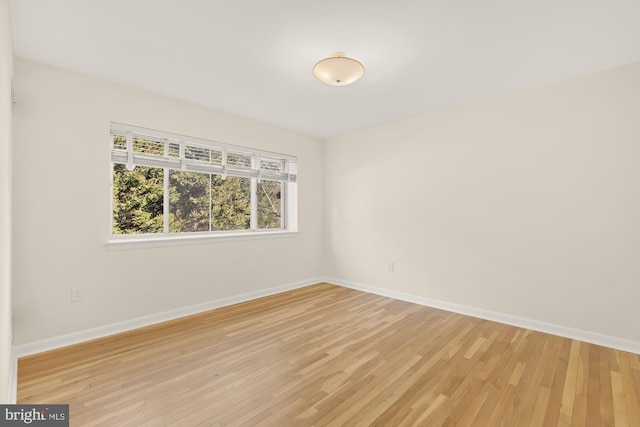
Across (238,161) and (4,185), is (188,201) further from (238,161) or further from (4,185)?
(4,185)

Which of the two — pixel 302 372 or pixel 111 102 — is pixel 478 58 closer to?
pixel 302 372

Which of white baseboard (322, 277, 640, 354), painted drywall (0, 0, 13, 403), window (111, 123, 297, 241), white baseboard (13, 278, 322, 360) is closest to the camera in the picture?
painted drywall (0, 0, 13, 403)

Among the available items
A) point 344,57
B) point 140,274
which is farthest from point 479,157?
point 140,274

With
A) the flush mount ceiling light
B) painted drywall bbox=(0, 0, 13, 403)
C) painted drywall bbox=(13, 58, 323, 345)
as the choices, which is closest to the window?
painted drywall bbox=(13, 58, 323, 345)

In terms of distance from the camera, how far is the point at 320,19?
201cm

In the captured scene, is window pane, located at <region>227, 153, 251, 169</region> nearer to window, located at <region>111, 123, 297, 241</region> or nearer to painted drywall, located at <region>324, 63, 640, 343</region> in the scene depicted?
window, located at <region>111, 123, 297, 241</region>

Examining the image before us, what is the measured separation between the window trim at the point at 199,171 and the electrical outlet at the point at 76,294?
44 cm

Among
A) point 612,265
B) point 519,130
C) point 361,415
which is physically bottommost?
point 361,415

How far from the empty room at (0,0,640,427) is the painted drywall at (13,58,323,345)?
0.02m

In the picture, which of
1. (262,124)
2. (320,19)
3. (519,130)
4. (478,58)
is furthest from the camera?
(262,124)

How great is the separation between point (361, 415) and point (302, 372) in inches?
23.9

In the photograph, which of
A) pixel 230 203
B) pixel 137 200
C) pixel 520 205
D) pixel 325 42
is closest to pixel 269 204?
pixel 230 203

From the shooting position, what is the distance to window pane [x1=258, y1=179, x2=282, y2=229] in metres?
4.50

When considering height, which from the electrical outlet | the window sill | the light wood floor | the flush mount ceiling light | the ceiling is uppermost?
the ceiling
